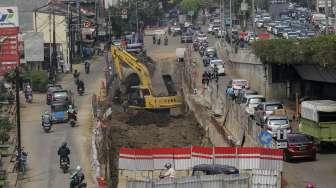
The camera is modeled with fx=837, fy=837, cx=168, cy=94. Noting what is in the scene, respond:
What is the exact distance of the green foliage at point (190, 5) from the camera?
512 feet

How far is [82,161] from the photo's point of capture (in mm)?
37562

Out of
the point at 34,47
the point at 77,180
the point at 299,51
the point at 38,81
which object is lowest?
the point at 77,180

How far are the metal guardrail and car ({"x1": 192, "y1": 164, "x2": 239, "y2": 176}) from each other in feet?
6.03

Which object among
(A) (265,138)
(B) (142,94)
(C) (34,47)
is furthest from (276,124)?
(C) (34,47)

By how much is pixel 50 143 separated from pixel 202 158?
48.0 ft

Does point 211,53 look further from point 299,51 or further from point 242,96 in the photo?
point 299,51

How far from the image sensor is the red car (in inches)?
1384

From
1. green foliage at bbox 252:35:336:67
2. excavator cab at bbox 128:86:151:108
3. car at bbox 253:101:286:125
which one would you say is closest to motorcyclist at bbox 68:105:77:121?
excavator cab at bbox 128:86:151:108

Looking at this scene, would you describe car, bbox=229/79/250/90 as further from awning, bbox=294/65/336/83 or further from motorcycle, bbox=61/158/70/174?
motorcycle, bbox=61/158/70/174

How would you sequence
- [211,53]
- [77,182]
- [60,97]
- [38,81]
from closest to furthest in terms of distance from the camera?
[77,182]
[60,97]
[38,81]
[211,53]

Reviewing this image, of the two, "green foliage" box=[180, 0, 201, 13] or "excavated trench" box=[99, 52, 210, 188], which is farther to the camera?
"green foliage" box=[180, 0, 201, 13]

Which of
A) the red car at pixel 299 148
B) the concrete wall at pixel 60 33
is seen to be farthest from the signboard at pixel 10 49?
the concrete wall at pixel 60 33

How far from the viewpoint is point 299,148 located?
3519 cm

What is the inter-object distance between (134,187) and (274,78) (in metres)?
32.4
